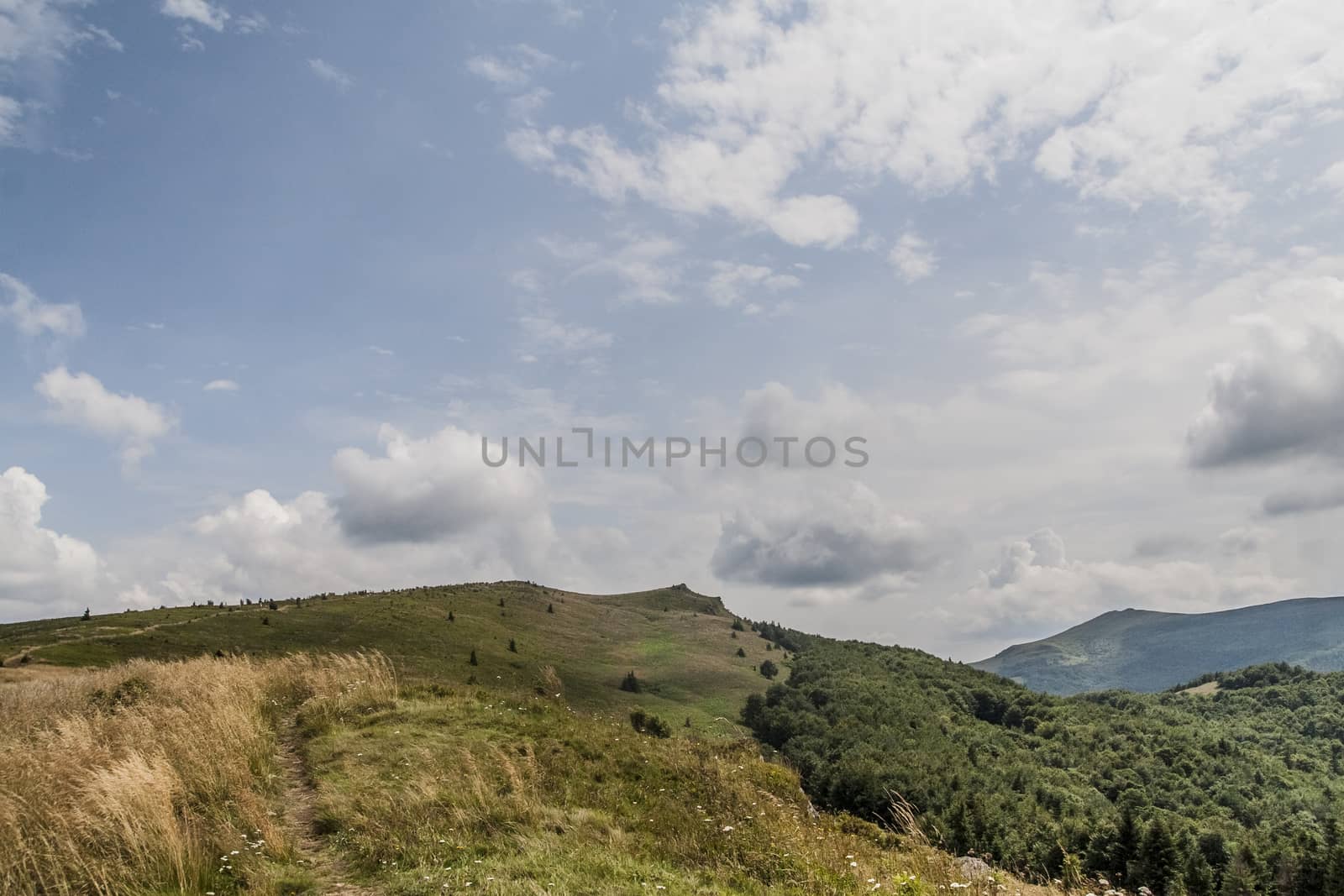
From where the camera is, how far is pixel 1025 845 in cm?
7575

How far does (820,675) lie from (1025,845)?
48769 millimetres

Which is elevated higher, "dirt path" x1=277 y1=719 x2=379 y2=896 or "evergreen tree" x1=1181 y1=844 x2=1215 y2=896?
"dirt path" x1=277 y1=719 x2=379 y2=896

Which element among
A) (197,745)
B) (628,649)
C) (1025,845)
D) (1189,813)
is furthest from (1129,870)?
(197,745)

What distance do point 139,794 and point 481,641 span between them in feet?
246

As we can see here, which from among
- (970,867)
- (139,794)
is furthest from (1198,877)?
(139,794)

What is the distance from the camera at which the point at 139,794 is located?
30.6 ft

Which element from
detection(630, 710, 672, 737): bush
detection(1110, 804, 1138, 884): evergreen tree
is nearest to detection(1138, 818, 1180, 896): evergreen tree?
detection(1110, 804, 1138, 884): evergreen tree

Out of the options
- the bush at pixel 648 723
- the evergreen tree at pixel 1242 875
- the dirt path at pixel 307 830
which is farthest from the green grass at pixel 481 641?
the evergreen tree at pixel 1242 875

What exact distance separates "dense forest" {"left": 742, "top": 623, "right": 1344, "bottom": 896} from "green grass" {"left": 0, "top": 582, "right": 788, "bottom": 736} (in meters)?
12.4

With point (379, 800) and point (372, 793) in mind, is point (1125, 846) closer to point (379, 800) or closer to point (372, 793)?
point (372, 793)

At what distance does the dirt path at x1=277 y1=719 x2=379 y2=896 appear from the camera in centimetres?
898

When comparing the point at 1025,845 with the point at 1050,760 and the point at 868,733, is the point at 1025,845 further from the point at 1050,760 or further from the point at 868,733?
the point at 1050,760

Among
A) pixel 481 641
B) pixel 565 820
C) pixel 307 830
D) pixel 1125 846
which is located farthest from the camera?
pixel 481 641

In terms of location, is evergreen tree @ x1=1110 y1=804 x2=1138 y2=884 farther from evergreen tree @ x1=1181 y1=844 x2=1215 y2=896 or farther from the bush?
the bush
